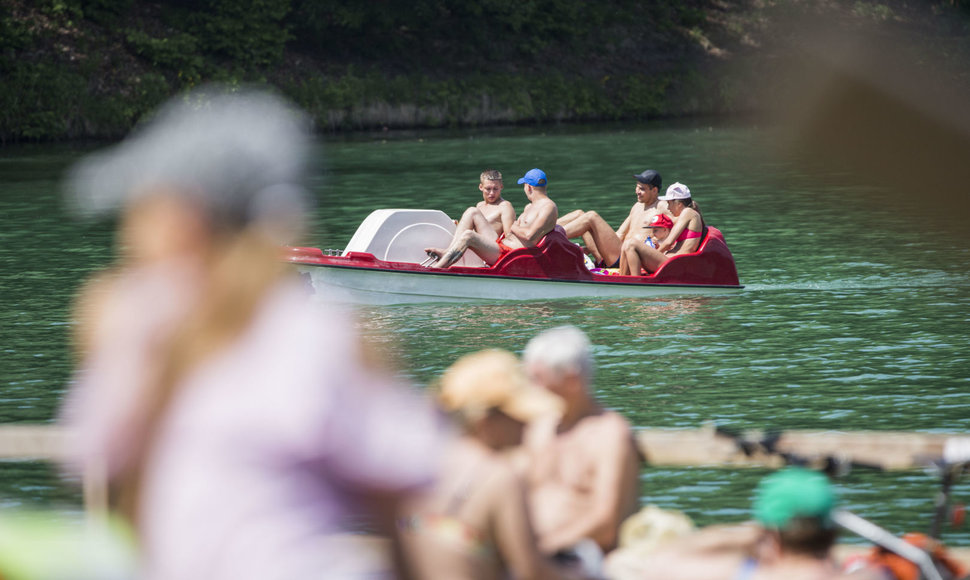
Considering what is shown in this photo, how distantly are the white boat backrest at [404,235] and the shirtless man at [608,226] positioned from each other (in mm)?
1059

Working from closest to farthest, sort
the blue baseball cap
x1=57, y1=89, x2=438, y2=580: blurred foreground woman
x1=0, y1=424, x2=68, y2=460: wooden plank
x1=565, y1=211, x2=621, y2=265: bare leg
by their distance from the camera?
x1=57, y1=89, x2=438, y2=580: blurred foreground woman, x1=0, y1=424, x2=68, y2=460: wooden plank, the blue baseball cap, x1=565, y1=211, x2=621, y2=265: bare leg

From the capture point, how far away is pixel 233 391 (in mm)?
2736

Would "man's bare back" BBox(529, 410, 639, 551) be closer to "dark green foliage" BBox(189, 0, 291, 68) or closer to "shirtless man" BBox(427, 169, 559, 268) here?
"shirtless man" BBox(427, 169, 559, 268)

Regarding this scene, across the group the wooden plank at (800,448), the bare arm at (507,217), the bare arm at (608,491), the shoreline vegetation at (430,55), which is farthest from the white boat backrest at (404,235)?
the shoreline vegetation at (430,55)

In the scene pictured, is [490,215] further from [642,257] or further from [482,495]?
[482,495]

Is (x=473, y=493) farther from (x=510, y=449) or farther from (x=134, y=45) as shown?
(x=134, y=45)

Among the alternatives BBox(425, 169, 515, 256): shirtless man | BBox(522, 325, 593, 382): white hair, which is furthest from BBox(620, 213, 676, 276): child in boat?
BBox(522, 325, 593, 382): white hair

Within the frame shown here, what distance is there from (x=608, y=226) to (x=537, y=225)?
1.13 meters

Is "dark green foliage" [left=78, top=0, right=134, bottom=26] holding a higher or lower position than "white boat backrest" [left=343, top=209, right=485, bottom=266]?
higher

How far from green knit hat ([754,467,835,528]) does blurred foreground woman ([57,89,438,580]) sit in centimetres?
127

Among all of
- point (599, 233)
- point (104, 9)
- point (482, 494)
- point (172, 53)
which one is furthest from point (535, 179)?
point (104, 9)

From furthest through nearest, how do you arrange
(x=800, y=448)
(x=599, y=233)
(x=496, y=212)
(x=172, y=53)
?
1. (x=172, y=53)
2. (x=599, y=233)
3. (x=496, y=212)
4. (x=800, y=448)

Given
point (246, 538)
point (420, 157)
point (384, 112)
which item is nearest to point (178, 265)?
point (246, 538)

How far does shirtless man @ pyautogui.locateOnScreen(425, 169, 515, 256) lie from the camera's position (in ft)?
46.0
